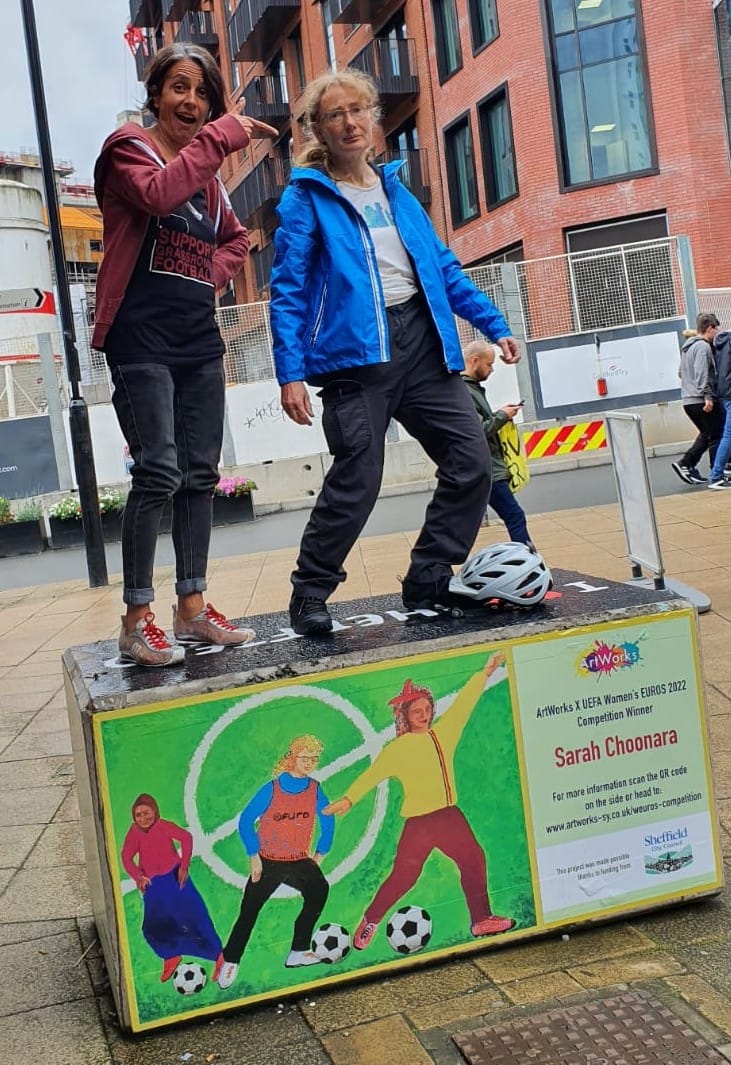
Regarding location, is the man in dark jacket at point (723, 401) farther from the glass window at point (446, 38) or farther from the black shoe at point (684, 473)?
the glass window at point (446, 38)

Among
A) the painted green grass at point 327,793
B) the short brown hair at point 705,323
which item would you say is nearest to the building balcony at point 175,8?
the short brown hair at point 705,323

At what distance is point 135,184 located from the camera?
354 centimetres

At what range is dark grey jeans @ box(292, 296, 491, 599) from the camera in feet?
12.8

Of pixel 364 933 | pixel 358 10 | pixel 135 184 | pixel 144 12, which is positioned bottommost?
pixel 364 933

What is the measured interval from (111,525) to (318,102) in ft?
46.1

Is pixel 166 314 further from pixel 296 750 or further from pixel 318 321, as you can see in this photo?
pixel 296 750

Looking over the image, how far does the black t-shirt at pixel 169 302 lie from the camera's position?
12.1ft

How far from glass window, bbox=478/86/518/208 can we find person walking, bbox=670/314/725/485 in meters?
14.4

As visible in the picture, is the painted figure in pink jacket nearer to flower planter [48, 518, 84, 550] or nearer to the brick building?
flower planter [48, 518, 84, 550]

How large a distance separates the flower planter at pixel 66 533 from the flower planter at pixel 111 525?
0.37 meters

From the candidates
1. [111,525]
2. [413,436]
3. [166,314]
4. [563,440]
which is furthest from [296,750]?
[111,525]

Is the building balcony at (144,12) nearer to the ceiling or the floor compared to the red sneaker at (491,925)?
nearer to the ceiling

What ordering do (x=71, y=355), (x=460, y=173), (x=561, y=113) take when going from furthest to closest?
(x=460, y=173), (x=561, y=113), (x=71, y=355)

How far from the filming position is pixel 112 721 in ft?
9.61
